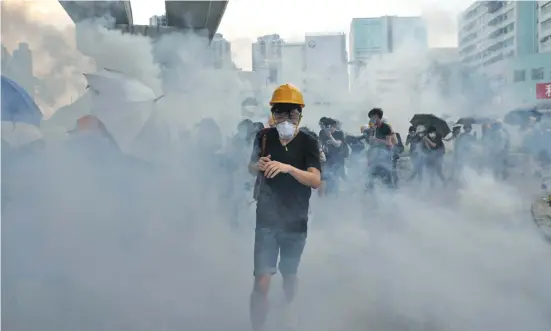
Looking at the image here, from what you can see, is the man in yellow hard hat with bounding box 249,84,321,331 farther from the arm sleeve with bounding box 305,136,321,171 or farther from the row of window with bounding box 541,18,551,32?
the row of window with bounding box 541,18,551,32

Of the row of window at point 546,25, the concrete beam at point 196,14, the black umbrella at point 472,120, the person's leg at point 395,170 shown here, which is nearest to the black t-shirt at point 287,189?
the person's leg at point 395,170

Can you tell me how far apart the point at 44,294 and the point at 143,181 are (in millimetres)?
836

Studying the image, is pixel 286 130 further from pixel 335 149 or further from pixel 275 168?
pixel 335 149

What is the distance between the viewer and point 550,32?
368 cm

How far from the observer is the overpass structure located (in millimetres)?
3496

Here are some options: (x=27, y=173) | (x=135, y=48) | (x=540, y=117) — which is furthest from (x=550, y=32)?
(x=27, y=173)

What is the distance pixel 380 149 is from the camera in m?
3.77

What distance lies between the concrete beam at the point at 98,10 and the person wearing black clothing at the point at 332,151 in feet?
4.18

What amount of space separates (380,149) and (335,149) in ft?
0.97

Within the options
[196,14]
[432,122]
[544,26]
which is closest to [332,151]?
[432,122]

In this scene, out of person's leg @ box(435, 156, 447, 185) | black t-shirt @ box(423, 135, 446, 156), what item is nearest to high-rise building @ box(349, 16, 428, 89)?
black t-shirt @ box(423, 135, 446, 156)

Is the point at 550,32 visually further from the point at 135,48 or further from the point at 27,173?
the point at 27,173

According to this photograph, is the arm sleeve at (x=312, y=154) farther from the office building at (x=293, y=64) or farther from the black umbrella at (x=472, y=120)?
the black umbrella at (x=472, y=120)

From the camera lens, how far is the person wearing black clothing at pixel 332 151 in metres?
3.61
